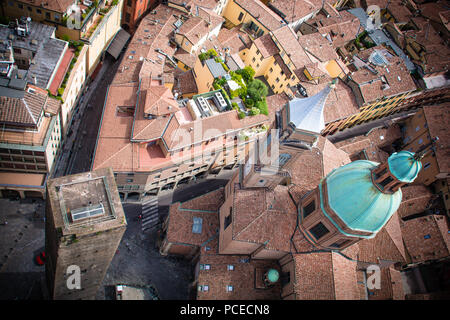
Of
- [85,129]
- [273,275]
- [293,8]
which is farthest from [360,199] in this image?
[293,8]

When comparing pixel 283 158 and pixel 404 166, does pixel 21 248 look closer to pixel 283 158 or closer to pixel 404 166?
pixel 283 158

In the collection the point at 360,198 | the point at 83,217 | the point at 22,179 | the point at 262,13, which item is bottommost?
the point at 83,217

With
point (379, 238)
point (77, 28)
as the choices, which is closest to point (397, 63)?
point (379, 238)

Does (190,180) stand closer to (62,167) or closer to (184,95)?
(184,95)

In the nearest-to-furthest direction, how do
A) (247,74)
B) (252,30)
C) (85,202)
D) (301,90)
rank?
(85,202) → (247,74) → (301,90) → (252,30)

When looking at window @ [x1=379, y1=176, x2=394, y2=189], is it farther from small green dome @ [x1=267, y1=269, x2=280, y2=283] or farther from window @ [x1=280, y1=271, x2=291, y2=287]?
small green dome @ [x1=267, y1=269, x2=280, y2=283]
